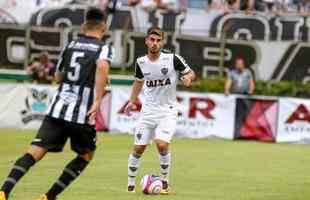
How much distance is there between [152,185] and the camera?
13.7m

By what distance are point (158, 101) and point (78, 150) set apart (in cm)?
329

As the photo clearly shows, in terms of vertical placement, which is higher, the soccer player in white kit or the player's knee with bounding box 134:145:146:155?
the soccer player in white kit

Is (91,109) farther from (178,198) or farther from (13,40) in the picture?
(13,40)

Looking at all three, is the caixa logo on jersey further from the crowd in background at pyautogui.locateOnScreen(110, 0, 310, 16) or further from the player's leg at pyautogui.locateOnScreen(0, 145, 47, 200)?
the player's leg at pyautogui.locateOnScreen(0, 145, 47, 200)

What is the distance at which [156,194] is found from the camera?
13.6 m

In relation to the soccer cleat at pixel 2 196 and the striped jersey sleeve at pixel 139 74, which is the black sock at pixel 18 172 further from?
the striped jersey sleeve at pixel 139 74

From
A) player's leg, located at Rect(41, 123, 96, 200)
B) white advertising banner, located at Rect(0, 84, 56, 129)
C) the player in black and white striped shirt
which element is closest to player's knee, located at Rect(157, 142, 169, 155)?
player's leg, located at Rect(41, 123, 96, 200)

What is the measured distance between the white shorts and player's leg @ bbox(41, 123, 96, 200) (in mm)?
2790

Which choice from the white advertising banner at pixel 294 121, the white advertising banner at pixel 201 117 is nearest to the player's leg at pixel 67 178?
the white advertising banner at pixel 201 117

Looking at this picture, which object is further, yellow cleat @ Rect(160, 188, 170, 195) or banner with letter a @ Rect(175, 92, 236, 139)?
banner with letter a @ Rect(175, 92, 236, 139)

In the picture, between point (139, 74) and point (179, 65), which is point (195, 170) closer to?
point (139, 74)

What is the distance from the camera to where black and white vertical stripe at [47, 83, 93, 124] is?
11.0 m

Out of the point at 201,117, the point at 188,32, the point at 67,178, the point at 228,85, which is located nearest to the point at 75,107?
the point at 67,178

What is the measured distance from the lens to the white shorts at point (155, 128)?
14031mm
